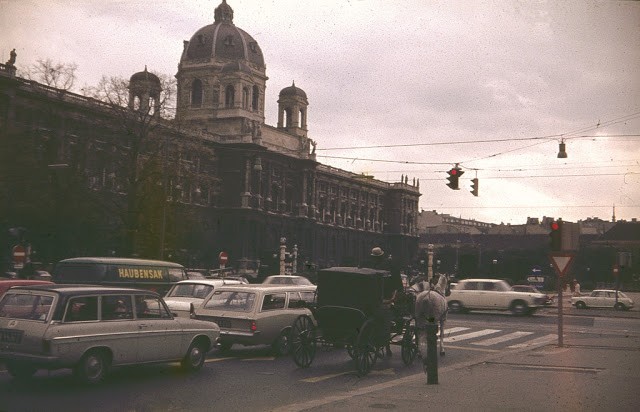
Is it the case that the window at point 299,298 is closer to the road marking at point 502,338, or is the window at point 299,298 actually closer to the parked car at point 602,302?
the road marking at point 502,338

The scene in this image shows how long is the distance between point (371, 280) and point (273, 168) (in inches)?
3426

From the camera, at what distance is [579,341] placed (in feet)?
72.7

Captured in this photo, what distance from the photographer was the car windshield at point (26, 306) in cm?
1190

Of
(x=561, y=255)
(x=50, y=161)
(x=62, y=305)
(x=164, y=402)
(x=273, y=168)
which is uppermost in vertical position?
(x=273, y=168)

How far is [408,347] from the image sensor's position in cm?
1608

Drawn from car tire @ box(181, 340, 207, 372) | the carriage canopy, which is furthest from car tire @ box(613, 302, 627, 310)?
car tire @ box(181, 340, 207, 372)

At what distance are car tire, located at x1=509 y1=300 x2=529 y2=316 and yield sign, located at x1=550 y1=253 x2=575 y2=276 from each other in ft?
48.1

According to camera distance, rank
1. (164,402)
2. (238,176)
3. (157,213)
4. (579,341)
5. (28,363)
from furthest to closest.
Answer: (238,176), (157,213), (579,341), (28,363), (164,402)

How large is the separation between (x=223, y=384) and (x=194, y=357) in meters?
1.54

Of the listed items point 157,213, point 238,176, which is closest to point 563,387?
point 157,213

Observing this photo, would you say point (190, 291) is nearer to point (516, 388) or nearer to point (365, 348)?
point (365, 348)

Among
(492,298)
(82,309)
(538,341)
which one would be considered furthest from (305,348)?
(492,298)

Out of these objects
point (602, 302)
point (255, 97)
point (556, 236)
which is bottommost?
point (602, 302)

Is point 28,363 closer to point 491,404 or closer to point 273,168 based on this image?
point 491,404
